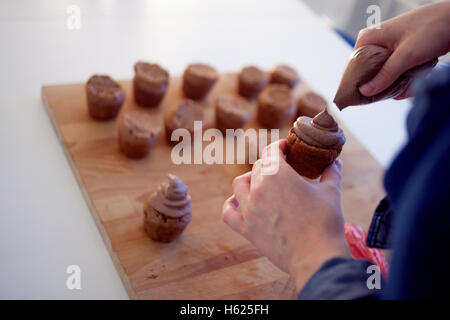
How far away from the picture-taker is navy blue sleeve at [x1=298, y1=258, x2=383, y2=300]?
0.77 m

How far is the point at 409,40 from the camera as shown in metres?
1.08

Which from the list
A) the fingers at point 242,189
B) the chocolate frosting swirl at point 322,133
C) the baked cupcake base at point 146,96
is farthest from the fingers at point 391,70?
the baked cupcake base at point 146,96

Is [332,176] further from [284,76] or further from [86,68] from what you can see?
[86,68]

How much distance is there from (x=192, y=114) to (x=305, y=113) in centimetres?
51

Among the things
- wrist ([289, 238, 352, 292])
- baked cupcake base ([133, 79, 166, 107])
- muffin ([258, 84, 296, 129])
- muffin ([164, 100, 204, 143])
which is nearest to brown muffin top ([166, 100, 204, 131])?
muffin ([164, 100, 204, 143])

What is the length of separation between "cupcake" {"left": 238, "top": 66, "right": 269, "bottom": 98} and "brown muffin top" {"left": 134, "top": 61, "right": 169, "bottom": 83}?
36 centimetres

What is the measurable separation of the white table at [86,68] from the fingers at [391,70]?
2.81 ft

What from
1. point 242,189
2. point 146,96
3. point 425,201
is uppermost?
point 425,201

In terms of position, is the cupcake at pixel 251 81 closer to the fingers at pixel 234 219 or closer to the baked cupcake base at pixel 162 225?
the baked cupcake base at pixel 162 225

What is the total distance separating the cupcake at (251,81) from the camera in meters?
2.11

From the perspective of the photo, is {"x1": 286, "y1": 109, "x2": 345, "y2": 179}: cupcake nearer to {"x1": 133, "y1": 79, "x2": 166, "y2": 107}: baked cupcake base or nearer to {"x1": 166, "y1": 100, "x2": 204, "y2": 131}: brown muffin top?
Result: {"x1": 166, "y1": 100, "x2": 204, "y2": 131}: brown muffin top

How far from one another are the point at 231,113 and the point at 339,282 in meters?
1.19

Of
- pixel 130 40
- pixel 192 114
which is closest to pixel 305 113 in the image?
pixel 192 114

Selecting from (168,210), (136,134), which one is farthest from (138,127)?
(168,210)
